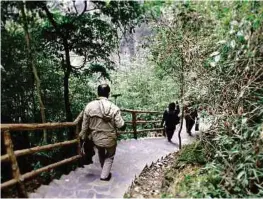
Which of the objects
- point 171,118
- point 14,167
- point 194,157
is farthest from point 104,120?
point 171,118

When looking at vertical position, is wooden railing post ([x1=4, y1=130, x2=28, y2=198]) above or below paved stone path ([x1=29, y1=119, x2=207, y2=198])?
above

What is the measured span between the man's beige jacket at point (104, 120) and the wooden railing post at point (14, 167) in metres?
1.67

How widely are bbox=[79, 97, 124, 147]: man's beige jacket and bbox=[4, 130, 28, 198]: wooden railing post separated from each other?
1.67 m

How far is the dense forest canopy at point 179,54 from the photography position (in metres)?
5.46

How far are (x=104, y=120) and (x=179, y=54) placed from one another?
4.32 meters

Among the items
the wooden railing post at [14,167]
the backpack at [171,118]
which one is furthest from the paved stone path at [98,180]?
A: the backpack at [171,118]

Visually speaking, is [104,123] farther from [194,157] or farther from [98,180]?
[194,157]

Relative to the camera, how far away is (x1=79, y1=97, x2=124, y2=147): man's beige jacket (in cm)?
605

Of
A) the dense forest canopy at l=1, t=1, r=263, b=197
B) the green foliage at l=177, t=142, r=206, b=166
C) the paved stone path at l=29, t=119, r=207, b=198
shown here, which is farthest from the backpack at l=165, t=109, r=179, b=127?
the green foliage at l=177, t=142, r=206, b=166

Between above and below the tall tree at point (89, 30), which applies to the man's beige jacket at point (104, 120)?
below

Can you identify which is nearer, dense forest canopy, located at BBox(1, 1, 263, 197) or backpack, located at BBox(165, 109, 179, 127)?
dense forest canopy, located at BBox(1, 1, 263, 197)

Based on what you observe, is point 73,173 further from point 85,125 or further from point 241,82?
point 241,82

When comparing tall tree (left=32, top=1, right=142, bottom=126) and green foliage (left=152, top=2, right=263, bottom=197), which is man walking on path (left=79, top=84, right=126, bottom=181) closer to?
green foliage (left=152, top=2, right=263, bottom=197)

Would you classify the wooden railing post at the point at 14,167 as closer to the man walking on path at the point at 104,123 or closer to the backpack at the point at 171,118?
the man walking on path at the point at 104,123
